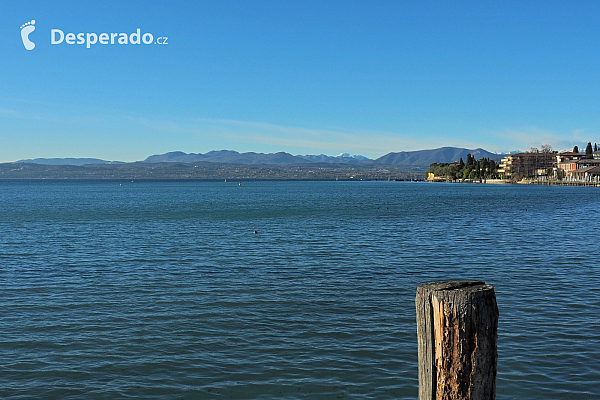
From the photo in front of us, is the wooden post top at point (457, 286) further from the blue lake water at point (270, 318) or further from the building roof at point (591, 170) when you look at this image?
the building roof at point (591, 170)

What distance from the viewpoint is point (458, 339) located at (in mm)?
4969

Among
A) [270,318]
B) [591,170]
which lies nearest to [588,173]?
[591,170]

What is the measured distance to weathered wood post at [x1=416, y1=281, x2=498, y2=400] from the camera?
491cm

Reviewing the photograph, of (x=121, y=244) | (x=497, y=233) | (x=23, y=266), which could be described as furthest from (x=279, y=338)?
(x=497, y=233)

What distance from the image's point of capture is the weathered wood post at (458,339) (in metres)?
4.91

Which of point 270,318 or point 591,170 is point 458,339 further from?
point 591,170

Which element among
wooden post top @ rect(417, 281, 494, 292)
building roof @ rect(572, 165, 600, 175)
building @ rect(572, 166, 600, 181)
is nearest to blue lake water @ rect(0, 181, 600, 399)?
wooden post top @ rect(417, 281, 494, 292)

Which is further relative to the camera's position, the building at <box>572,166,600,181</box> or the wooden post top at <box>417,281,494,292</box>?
the building at <box>572,166,600,181</box>

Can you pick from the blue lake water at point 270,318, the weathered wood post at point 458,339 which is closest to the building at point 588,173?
the blue lake water at point 270,318

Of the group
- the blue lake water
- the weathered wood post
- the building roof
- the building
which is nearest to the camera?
the weathered wood post

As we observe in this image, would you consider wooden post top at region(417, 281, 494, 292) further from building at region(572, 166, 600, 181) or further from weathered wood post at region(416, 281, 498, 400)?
building at region(572, 166, 600, 181)

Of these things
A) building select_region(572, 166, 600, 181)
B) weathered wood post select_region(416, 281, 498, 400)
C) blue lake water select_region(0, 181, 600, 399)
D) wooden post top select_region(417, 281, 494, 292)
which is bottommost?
blue lake water select_region(0, 181, 600, 399)

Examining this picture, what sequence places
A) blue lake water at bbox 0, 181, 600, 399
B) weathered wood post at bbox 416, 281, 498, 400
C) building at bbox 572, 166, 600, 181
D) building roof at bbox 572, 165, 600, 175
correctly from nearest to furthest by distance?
weathered wood post at bbox 416, 281, 498, 400 → blue lake water at bbox 0, 181, 600, 399 → building roof at bbox 572, 165, 600, 175 → building at bbox 572, 166, 600, 181

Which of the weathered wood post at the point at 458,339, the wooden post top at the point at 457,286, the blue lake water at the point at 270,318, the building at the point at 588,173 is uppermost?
the building at the point at 588,173
